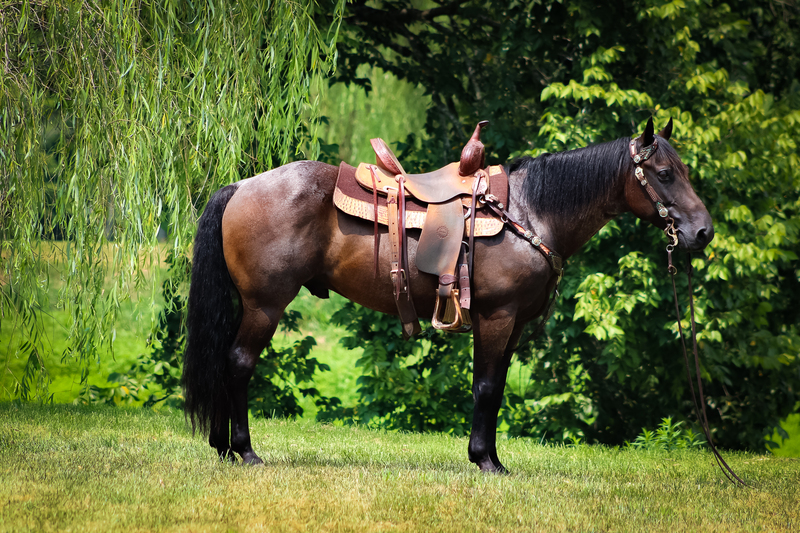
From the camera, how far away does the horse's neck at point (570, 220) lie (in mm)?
4273

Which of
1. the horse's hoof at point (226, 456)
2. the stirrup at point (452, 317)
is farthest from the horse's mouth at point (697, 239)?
the horse's hoof at point (226, 456)

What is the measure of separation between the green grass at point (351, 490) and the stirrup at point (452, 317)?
2.76ft

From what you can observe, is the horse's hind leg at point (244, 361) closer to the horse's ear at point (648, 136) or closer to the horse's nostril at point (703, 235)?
the horse's ear at point (648, 136)

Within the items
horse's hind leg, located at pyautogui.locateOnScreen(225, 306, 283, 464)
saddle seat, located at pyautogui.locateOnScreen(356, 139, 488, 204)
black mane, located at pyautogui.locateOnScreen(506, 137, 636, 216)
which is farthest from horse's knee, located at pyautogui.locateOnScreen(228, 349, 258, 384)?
black mane, located at pyautogui.locateOnScreen(506, 137, 636, 216)

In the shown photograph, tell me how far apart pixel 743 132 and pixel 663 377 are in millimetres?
2523

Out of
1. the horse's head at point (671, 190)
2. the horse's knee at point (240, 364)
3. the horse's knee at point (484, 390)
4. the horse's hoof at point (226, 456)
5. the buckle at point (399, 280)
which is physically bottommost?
the horse's hoof at point (226, 456)

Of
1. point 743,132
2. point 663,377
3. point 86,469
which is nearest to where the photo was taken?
point 86,469

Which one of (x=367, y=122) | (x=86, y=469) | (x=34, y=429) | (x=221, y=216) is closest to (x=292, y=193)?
(x=221, y=216)

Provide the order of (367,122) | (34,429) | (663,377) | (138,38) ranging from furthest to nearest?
(367,122), (663,377), (34,429), (138,38)

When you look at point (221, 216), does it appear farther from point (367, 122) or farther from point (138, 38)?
point (367, 122)

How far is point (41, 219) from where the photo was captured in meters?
4.84

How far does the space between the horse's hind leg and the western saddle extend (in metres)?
0.78

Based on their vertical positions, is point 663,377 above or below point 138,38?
below

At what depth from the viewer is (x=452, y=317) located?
4184mm
